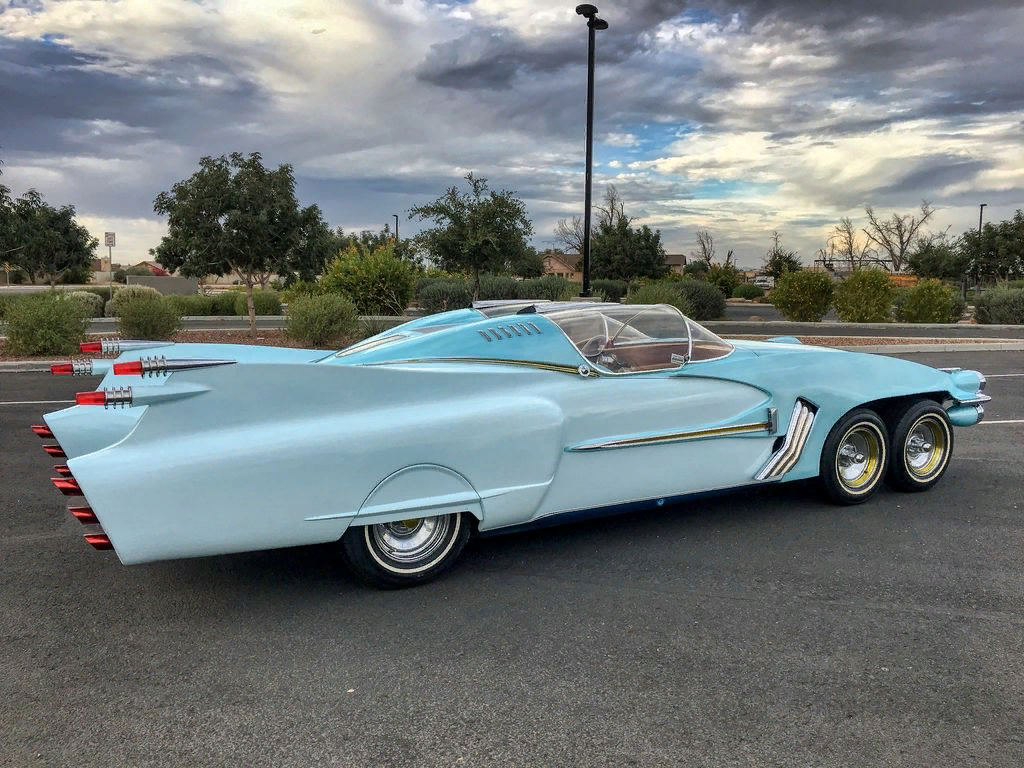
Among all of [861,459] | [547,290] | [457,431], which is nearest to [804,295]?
[547,290]

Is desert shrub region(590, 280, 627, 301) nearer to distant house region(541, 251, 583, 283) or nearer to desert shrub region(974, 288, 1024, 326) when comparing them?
desert shrub region(974, 288, 1024, 326)

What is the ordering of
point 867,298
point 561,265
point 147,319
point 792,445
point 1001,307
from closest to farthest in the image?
point 792,445 → point 147,319 → point 867,298 → point 1001,307 → point 561,265

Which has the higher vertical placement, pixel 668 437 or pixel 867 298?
pixel 867 298

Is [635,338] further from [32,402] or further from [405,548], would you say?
[32,402]

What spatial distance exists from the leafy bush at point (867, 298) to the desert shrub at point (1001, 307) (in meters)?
3.74

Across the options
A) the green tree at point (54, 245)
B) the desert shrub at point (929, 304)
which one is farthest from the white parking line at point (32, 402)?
the green tree at point (54, 245)

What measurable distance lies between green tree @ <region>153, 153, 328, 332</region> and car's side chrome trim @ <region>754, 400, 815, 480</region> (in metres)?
14.8

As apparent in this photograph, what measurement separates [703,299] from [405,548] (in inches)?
926

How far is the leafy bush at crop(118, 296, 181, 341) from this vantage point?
1641cm

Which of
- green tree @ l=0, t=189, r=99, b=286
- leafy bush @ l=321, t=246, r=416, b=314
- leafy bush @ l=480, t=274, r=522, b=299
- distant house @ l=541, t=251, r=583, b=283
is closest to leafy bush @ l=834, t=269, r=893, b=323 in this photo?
leafy bush @ l=480, t=274, r=522, b=299

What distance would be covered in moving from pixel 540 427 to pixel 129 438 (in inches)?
73.4

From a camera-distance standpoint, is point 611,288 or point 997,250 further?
point 997,250

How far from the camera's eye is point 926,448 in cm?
563

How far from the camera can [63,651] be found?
11.0 feet
